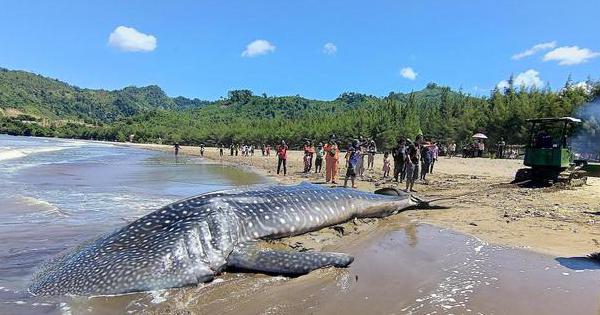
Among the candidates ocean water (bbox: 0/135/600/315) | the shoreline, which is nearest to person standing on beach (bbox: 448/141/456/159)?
the shoreline

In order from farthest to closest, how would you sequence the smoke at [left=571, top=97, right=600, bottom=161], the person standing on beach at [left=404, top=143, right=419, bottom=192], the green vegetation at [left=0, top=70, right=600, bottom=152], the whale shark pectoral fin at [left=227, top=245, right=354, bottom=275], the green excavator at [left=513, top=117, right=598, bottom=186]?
1. the green vegetation at [left=0, top=70, right=600, bottom=152]
2. the smoke at [left=571, top=97, right=600, bottom=161]
3. the green excavator at [left=513, top=117, right=598, bottom=186]
4. the person standing on beach at [left=404, top=143, right=419, bottom=192]
5. the whale shark pectoral fin at [left=227, top=245, right=354, bottom=275]

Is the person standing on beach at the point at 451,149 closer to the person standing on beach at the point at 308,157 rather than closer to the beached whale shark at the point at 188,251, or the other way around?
the person standing on beach at the point at 308,157

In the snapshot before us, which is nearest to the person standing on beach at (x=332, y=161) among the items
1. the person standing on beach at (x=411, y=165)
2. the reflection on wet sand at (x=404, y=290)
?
the person standing on beach at (x=411, y=165)

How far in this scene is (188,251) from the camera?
219 inches

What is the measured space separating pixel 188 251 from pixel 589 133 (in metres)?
40.3

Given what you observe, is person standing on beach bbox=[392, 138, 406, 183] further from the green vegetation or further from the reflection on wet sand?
the green vegetation

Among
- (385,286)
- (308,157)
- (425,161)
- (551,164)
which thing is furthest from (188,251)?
(308,157)

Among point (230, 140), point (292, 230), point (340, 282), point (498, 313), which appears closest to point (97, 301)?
point (340, 282)

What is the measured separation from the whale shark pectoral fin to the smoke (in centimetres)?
3746

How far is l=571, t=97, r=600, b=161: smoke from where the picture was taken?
122 ft

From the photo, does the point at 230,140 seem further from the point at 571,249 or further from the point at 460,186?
the point at 571,249

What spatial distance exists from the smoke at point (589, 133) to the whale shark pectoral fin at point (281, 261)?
1475 inches

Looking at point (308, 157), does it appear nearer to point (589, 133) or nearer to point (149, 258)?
point (149, 258)

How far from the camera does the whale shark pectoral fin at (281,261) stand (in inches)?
227
